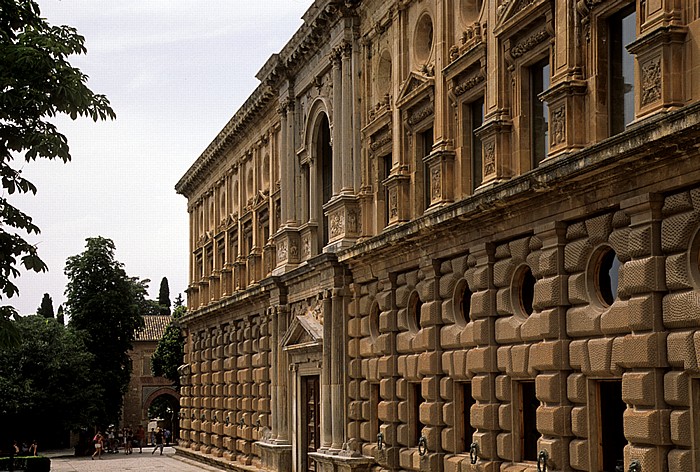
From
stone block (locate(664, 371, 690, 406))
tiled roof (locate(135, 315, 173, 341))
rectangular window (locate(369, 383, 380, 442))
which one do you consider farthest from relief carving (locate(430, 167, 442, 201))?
tiled roof (locate(135, 315, 173, 341))

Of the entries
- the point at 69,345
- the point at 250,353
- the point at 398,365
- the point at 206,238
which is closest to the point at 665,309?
the point at 398,365

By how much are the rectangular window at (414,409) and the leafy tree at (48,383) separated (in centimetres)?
3732

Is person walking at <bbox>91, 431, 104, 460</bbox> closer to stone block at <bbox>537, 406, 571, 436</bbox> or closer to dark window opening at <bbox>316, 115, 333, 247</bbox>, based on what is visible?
dark window opening at <bbox>316, 115, 333, 247</bbox>

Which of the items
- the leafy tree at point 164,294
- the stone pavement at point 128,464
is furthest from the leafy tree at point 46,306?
the stone pavement at point 128,464

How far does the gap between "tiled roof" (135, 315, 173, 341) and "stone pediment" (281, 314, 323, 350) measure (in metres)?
52.7

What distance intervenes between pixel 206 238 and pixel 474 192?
28.3 meters

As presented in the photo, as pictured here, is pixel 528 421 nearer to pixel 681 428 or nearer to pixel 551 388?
pixel 551 388

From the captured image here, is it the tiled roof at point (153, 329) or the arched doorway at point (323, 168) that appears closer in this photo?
the arched doorway at point (323, 168)

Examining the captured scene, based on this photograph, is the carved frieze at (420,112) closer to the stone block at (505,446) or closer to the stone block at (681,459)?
the stone block at (505,446)

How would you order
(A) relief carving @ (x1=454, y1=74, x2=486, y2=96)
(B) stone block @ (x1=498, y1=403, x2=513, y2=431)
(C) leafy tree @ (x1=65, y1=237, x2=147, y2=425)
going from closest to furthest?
1. (B) stone block @ (x1=498, y1=403, x2=513, y2=431)
2. (A) relief carving @ (x1=454, y1=74, x2=486, y2=96)
3. (C) leafy tree @ (x1=65, y1=237, x2=147, y2=425)

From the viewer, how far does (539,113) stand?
18219 millimetres

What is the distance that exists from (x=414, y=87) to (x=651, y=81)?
916 cm

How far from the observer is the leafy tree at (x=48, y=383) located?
185 ft

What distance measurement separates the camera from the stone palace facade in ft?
46.0
